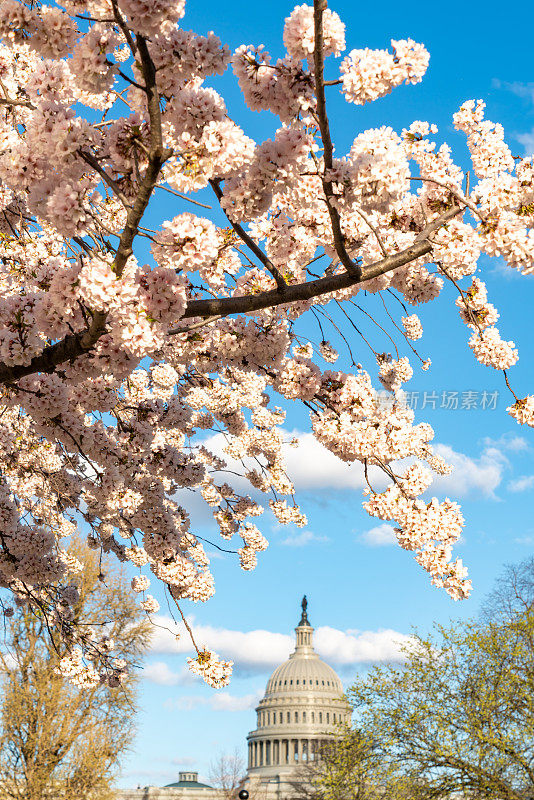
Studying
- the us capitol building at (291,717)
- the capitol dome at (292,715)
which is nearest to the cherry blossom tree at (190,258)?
the us capitol building at (291,717)

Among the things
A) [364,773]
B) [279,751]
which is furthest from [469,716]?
[279,751]

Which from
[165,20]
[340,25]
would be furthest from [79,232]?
[340,25]

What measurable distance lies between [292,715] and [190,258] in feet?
357

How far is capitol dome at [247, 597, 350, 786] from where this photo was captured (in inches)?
4001

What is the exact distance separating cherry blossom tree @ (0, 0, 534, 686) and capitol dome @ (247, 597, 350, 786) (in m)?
96.3

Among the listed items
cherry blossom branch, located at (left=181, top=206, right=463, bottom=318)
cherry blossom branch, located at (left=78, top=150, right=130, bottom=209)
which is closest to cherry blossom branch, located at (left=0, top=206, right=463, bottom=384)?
cherry blossom branch, located at (left=181, top=206, right=463, bottom=318)

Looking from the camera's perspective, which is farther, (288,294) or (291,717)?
(291,717)

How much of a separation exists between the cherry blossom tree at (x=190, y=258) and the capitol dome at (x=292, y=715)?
316ft

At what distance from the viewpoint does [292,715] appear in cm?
10481

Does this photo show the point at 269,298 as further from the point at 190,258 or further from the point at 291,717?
the point at 291,717

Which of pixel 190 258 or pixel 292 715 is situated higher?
pixel 292 715

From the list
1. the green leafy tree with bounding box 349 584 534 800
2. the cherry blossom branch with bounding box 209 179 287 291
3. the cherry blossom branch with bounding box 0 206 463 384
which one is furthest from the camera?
the green leafy tree with bounding box 349 584 534 800

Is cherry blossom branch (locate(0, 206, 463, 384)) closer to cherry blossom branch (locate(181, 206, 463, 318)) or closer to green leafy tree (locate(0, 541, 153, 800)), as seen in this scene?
cherry blossom branch (locate(181, 206, 463, 318))

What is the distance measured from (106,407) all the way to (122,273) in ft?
6.82
